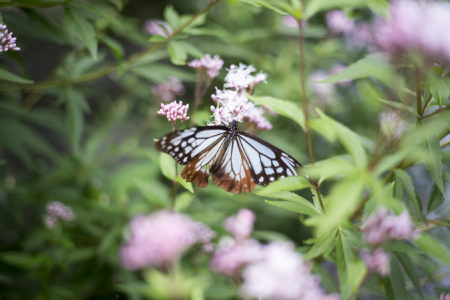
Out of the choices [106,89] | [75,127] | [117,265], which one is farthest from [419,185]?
[106,89]

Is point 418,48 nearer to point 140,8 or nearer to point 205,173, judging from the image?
point 205,173

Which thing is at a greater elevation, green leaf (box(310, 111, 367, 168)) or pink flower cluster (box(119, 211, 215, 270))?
green leaf (box(310, 111, 367, 168))

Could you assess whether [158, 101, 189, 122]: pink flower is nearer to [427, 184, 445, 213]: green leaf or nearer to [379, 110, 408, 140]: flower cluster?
[379, 110, 408, 140]: flower cluster

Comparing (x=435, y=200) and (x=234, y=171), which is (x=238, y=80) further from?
(x=435, y=200)

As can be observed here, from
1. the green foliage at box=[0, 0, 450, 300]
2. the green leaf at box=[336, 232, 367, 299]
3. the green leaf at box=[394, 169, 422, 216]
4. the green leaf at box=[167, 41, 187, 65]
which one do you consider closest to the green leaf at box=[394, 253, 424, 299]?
the green foliage at box=[0, 0, 450, 300]

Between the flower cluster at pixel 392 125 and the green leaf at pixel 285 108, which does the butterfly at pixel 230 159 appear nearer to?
the green leaf at pixel 285 108

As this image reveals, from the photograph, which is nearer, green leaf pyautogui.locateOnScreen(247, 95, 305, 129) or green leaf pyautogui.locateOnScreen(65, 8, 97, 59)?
green leaf pyautogui.locateOnScreen(247, 95, 305, 129)

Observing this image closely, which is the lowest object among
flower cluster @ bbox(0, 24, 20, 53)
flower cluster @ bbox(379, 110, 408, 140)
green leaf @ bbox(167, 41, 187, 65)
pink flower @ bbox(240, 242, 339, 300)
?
pink flower @ bbox(240, 242, 339, 300)
